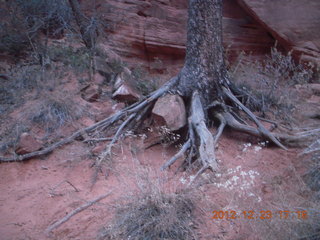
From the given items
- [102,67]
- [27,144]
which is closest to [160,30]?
[102,67]

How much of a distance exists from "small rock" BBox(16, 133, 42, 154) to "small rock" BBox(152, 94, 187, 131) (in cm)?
182

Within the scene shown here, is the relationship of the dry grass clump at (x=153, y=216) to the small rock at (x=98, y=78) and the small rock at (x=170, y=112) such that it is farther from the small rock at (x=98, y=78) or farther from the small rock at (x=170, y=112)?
the small rock at (x=98, y=78)

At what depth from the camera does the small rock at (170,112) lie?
15.1 feet

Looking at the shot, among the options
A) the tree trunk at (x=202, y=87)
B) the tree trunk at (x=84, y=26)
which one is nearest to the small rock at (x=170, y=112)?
the tree trunk at (x=202, y=87)

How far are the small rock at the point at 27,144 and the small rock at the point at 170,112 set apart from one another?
1823 mm

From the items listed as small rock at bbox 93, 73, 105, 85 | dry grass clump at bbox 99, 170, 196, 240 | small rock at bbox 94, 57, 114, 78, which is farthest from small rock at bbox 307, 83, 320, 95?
dry grass clump at bbox 99, 170, 196, 240

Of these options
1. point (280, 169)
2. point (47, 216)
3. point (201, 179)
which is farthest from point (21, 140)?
point (280, 169)

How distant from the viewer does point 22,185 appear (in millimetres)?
3953

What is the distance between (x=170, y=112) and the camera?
466 cm

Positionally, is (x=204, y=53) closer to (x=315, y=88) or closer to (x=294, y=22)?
(x=315, y=88)

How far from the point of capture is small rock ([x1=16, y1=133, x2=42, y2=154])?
4398 mm

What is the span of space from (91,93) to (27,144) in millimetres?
1853
